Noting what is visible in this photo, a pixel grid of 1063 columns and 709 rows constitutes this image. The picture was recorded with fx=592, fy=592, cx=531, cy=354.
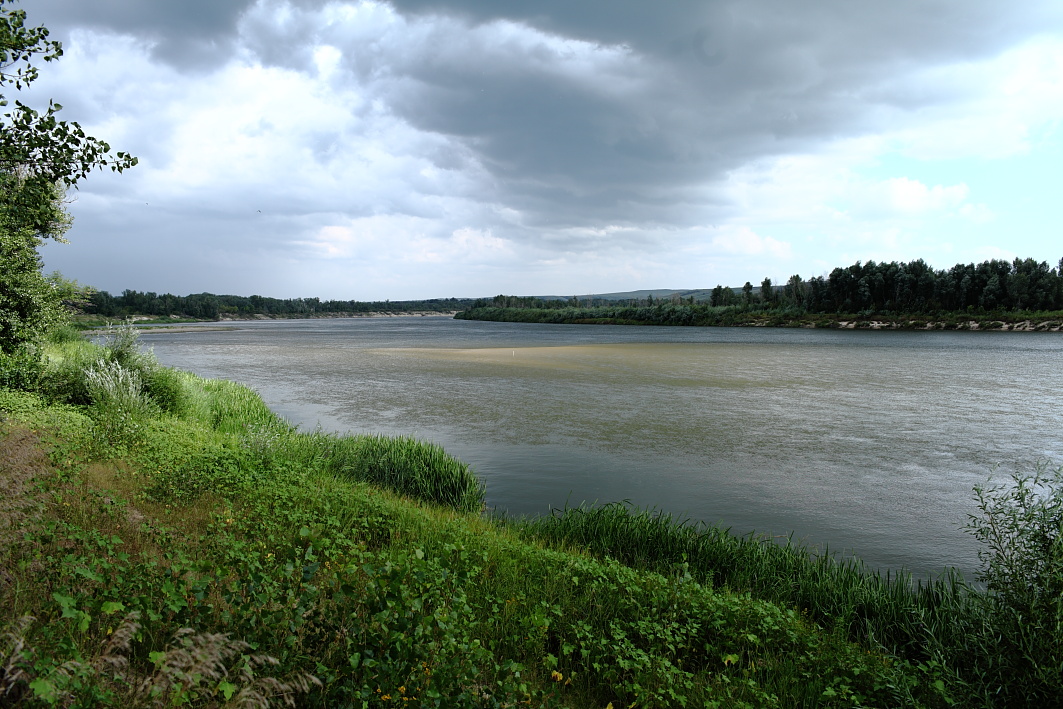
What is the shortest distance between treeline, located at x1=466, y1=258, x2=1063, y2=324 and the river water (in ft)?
195

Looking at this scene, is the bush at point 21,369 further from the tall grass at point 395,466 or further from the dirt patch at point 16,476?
the tall grass at point 395,466

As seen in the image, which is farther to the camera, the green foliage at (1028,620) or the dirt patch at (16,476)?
the dirt patch at (16,476)

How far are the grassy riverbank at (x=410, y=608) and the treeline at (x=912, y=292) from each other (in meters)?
95.3

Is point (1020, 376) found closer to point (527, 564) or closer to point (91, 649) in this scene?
point (527, 564)

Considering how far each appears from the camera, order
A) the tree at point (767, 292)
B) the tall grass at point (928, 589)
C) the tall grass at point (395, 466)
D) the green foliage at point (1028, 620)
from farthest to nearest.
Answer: the tree at point (767, 292) → the tall grass at point (395, 466) → the tall grass at point (928, 589) → the green foliage at point (1028, 620)

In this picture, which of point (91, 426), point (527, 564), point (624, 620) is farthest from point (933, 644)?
point (91, 426)

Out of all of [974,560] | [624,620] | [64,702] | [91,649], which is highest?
[64,702]

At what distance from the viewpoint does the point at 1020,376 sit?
29844mm

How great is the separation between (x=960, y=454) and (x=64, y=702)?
16.9 metres

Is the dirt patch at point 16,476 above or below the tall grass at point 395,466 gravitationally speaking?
above

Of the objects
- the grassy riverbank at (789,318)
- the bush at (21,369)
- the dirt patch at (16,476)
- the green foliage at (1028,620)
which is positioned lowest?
the green foliage at (1028,620)

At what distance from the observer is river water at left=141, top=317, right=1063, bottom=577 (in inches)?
402

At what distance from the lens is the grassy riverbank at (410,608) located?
11.1ft

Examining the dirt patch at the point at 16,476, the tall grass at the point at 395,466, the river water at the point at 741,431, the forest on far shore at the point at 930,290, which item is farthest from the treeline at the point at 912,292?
the dirt patch at the point at 16,476
